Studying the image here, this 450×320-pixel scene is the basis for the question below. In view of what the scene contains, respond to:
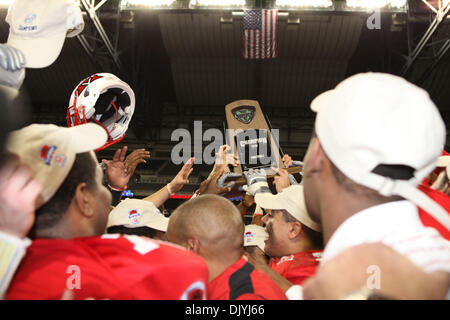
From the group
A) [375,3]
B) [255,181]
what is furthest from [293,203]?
[375,3]

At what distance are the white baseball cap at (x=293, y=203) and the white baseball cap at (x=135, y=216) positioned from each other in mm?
612

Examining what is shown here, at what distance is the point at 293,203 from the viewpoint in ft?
6.86

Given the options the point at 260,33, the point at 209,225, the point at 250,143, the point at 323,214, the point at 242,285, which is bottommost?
the point at 250,143

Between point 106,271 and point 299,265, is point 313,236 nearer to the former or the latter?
point 299,265

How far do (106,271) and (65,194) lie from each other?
29 cm

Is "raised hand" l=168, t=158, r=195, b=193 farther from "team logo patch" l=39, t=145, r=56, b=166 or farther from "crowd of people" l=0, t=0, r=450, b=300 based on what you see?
"team logo patch" l=39, t=145, r=56, b=166

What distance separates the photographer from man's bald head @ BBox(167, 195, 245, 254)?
1424mm

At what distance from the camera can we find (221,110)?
11.5 m

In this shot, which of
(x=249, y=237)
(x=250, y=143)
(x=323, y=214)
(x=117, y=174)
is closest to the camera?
(x=323, y=214)

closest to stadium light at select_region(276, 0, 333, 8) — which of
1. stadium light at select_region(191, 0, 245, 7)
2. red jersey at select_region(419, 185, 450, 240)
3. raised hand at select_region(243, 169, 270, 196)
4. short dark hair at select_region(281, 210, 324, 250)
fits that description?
stadium light at select_region(191, 0, 245, 7)

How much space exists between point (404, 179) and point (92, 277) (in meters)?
0.79

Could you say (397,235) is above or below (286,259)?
above

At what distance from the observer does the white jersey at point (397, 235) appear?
31.1 inches

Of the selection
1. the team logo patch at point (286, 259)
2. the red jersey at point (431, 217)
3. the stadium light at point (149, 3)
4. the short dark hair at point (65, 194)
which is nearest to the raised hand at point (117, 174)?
the team logo patch at point (286, 259)
